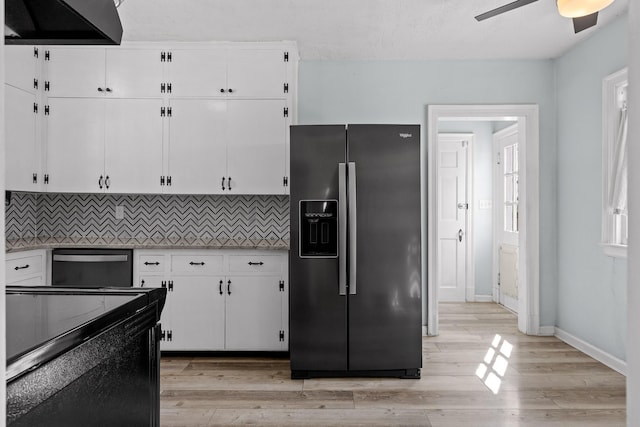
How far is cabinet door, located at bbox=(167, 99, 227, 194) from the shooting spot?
12.9 ft

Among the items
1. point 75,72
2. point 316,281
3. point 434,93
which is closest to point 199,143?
point 75,72

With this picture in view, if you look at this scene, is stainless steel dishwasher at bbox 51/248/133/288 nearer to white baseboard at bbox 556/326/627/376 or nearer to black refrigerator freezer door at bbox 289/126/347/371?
black refrigerator freezer door at bbox 289/126/347/371

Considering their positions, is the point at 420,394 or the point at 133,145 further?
the point at 133,145

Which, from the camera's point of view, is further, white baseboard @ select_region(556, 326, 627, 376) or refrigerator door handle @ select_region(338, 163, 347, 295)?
white baseboard @ select_region(556, 326, 627, 376)

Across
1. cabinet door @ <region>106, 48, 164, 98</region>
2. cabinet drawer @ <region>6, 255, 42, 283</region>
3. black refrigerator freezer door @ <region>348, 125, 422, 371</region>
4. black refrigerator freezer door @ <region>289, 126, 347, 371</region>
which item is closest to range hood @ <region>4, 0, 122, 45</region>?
black refrigerator freezer door @ <region>289, 126, 347, 371</region>

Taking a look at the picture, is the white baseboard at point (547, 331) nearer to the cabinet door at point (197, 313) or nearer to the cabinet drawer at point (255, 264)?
the cabinet drawer at point (255, 264)

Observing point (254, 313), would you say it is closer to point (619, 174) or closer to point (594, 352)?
point (594, 352)

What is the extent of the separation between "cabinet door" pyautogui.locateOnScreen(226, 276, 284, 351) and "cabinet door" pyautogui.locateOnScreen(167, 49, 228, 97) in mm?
1549

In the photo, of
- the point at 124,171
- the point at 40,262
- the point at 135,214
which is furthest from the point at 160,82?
the point at 40,262

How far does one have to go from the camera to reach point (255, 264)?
3762 millimetres

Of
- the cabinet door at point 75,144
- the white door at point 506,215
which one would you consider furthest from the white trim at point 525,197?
the cabinet door at point 75,144

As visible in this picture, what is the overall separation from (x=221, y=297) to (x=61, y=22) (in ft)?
9.11

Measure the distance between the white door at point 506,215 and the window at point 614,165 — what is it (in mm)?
1813

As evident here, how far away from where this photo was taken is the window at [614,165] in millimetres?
3381
